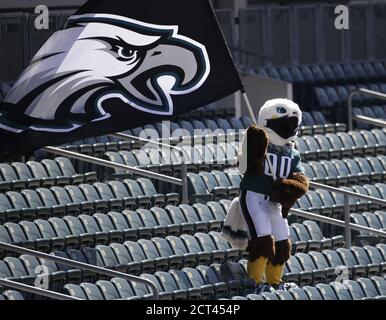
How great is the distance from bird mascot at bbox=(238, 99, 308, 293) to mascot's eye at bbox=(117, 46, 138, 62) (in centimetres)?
119

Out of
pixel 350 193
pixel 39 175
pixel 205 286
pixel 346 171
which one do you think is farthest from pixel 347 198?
pixel 39 175

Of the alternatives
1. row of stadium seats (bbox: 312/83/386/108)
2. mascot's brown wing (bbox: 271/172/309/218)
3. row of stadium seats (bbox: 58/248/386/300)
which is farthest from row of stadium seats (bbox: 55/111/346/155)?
mascot's brown wing (bbox: 271/172/309/218)

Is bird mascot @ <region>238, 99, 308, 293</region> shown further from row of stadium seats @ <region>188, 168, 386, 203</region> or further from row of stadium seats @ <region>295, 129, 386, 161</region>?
row of stadium seats @ <region>295, 129, 386, 161</region>

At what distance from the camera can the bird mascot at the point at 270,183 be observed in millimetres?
14867

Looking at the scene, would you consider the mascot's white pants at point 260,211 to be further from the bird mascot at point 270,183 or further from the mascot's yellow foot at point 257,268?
the mascot's yellow foot at point 257,268

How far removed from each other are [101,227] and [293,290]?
1.98 m

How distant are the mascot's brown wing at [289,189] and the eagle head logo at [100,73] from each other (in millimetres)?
1193

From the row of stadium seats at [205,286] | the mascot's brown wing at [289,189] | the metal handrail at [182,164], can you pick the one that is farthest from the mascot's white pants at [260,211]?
the metal handrail at [182,164]

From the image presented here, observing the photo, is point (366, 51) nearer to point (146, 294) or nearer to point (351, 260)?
point (351, 260)

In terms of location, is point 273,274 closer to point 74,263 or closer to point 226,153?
point 74,263

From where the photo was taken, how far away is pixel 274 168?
590 inches

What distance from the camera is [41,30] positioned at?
68.5 ft

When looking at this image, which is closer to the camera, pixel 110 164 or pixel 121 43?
pixel 121 43

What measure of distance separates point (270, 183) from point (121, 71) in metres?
1.70
